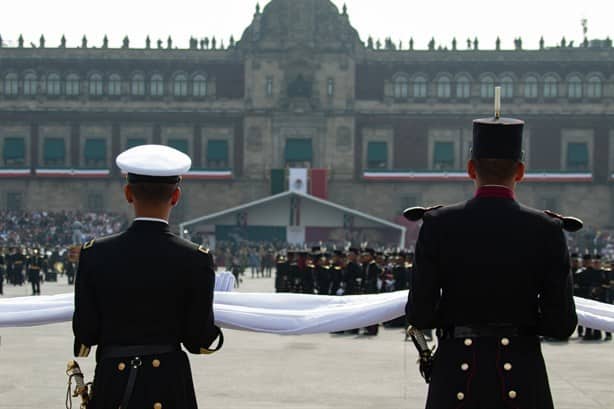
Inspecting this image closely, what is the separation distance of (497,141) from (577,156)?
58269 mm

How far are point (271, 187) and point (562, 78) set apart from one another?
657 inches

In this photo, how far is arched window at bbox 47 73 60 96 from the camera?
62.9 metres

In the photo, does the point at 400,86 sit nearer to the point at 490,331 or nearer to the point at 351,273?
the point at 351,273

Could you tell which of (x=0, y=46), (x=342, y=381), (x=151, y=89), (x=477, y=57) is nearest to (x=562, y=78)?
(x=477, y=57)

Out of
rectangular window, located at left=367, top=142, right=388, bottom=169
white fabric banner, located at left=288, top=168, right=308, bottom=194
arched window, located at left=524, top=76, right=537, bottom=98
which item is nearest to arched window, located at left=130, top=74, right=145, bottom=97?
white fabric banner, located at left=288, top=168, right=308, bottom=194

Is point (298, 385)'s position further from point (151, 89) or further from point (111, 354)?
point (151, 89)

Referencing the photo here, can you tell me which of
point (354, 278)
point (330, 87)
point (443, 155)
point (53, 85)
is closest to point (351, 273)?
point (354, 278)

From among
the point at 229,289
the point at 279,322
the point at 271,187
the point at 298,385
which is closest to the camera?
the point at 279,322

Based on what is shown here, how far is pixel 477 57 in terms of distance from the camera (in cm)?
6209

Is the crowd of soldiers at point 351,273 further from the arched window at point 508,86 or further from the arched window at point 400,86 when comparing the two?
the arched window at point 508,86

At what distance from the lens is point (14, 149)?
62.4m

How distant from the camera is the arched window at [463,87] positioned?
6184cm

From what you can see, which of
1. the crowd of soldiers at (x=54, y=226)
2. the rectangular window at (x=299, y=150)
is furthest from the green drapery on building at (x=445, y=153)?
the crowd of soldiers at (x=54, y=226)

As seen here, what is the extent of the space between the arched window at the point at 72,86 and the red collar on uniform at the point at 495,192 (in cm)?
5973
